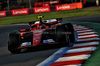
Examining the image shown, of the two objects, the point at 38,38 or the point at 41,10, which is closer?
the point at 38,38

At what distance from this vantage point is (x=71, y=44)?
880 centimetres

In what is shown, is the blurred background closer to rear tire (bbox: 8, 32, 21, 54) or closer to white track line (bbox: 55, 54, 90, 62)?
rear tire (bbox: 8, 32, 21, 54)

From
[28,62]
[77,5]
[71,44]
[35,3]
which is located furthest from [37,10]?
[28,62]

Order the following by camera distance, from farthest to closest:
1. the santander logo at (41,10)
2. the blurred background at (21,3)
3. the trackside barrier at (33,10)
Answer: the blurred background at (21,3), the santander logo at (41,10), the trackside barrier at (33,10)

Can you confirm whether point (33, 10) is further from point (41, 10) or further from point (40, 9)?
point (41, 10)

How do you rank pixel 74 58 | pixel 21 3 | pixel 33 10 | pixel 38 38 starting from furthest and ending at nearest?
pixel 21 3
pixel 33 10
pixel 38 38
pixel 74 58

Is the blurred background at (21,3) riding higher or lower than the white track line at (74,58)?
higher

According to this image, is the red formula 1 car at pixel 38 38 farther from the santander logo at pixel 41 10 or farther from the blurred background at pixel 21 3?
the blurred background at pixel 21 3

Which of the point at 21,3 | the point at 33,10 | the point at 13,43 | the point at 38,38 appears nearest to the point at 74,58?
the point at 38,38

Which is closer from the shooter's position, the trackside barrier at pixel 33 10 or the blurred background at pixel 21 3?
the trackside barrier at pixel 33 10

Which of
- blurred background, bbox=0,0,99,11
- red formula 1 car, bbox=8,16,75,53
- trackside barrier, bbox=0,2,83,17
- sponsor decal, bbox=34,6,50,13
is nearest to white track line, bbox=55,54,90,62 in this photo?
red formula 1 car, bbox=8,16,75,53

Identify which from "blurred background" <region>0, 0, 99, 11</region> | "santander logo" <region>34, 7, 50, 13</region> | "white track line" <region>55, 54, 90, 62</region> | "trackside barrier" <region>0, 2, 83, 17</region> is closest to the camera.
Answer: "white track line" <region>55, 54, 90, 62</region>

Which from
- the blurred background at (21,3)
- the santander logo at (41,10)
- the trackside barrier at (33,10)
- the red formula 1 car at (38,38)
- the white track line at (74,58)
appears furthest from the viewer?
the blurred background at (21,3)

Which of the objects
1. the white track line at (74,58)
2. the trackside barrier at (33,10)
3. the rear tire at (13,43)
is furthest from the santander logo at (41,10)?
the white track line at (74,58)
